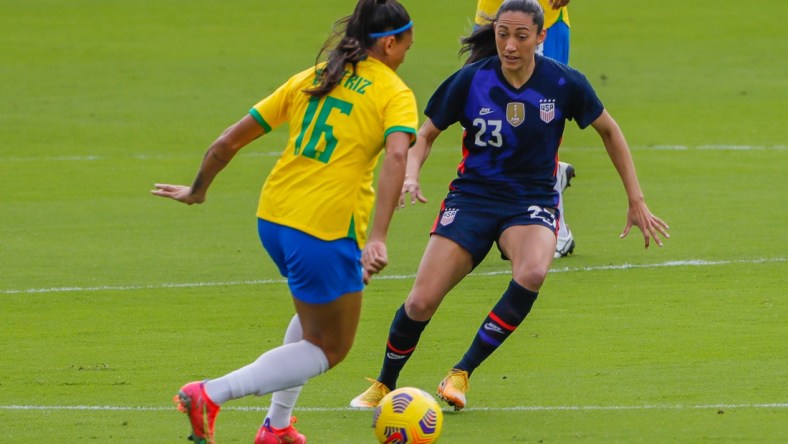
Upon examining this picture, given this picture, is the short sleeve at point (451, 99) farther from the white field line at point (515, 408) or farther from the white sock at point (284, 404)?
the white sock at point (284, 404)

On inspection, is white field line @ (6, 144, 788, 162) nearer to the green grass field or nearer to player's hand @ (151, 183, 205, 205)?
the green grass field

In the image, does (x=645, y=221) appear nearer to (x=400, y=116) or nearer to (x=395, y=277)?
(x=400, y=116)

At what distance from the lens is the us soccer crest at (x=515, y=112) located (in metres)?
7.84

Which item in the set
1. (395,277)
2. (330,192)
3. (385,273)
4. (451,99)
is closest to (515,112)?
(451,99)

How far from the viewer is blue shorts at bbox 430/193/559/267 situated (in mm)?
7707

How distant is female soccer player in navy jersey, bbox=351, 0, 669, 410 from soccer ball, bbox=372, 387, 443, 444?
74 centimetres

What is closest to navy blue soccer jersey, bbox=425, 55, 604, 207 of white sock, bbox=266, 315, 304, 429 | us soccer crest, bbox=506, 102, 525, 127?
us soccer crest, bbox=506, 102, 525, 127

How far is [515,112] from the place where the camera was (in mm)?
7840

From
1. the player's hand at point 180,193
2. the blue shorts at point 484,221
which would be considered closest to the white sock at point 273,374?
the player's hand at point 180,193

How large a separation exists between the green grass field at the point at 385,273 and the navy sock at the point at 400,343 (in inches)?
11.6

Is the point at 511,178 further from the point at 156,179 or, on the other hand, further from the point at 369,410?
the point at 156,179

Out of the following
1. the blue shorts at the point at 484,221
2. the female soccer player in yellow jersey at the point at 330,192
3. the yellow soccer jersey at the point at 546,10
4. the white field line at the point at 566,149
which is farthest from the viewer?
the white field line at the point at 566,149

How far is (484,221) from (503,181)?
0.24 meters

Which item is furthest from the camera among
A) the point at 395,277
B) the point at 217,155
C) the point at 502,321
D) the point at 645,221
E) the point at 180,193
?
the point at 395,277
